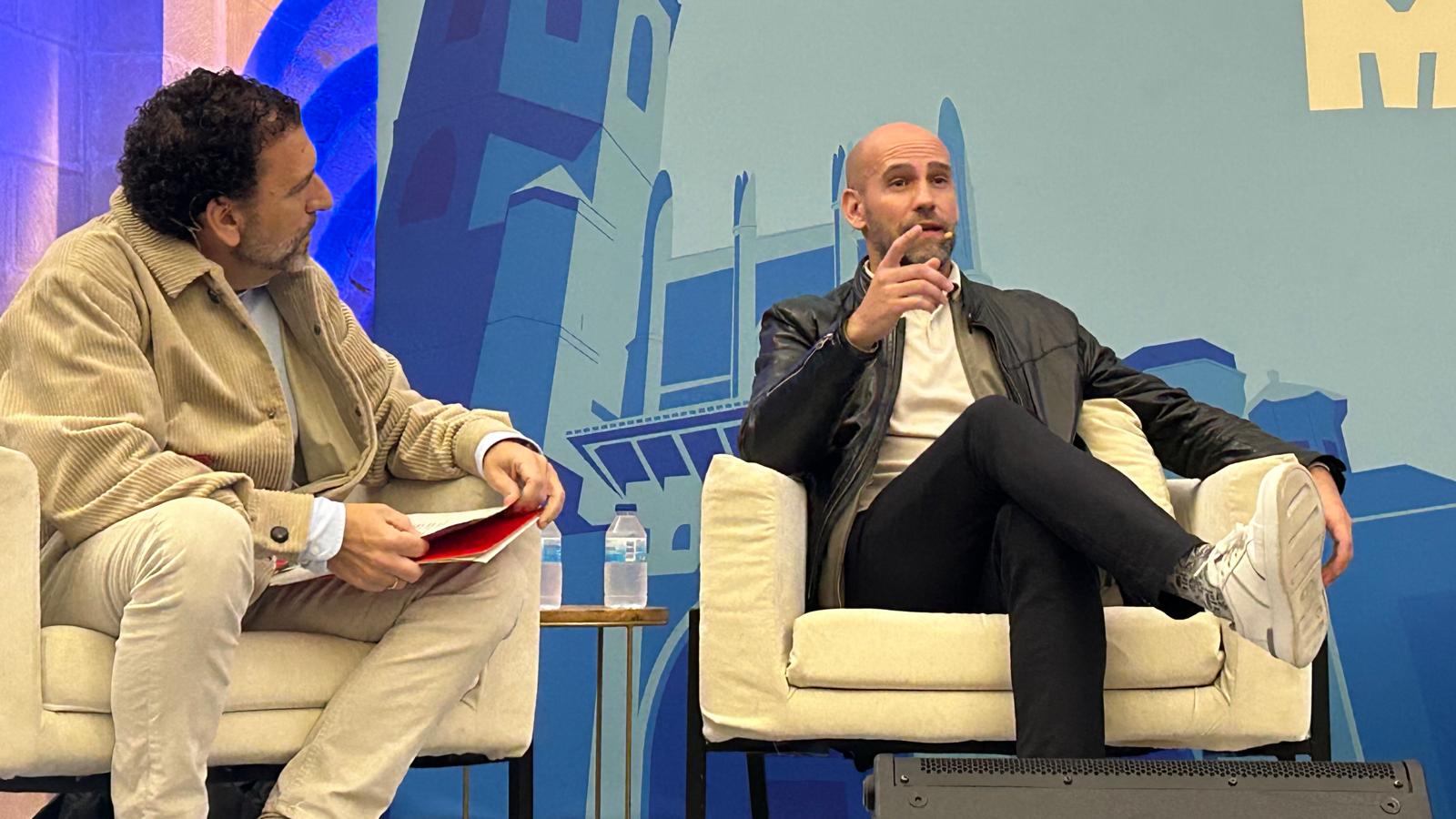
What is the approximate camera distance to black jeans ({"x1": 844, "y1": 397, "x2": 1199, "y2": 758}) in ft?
5.91

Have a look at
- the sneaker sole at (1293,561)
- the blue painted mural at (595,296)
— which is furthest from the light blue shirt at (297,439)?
the blue painted mural at (595,296)

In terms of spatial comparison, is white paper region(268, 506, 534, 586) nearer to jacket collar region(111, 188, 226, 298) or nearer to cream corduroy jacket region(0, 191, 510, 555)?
cream corduroy jacket region(0, 191, 510, 555)

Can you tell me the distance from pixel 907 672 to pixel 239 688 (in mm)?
930

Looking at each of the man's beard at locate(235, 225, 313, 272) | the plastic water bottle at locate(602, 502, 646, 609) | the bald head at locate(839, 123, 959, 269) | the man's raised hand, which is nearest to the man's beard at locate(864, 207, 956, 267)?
the bald head at locate(839, 123, 959, 269)

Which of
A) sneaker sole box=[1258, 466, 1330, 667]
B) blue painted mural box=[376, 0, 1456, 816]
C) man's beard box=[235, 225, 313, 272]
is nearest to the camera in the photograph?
sneaker sole box=[1258, 466, 1330, 667]

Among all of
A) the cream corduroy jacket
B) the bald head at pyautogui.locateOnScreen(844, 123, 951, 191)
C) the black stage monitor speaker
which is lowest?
the black stage monitor speaker

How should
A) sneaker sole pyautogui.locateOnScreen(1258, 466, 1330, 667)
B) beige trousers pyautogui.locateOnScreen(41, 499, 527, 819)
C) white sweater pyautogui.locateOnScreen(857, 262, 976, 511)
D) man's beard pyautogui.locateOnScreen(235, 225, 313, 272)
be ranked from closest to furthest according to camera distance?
sneaker sole pyautogui.locateOnScreen(1258, 466, 1330, 667) < beige trousers pyautogui.locateOnScreen(41, 499, 527, 819) < man's beard pyautogui.locateOnScreen(235, 225, 313, 272) < white sweater pyautogui.locateOnScreen(857, 262, 976, 511)

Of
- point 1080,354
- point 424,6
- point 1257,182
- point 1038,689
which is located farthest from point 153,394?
point 1257,182

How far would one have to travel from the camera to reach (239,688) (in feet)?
6.17

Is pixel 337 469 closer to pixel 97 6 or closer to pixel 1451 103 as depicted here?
pixel 97 6

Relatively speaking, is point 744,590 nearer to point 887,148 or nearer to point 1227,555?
point 1227,555

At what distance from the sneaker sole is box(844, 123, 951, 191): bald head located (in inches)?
49.6

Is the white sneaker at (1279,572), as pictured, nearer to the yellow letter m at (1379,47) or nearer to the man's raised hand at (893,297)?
the man's raised hand at (893,297)

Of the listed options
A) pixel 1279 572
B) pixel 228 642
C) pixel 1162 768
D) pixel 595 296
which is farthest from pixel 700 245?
pixel 1162 768
